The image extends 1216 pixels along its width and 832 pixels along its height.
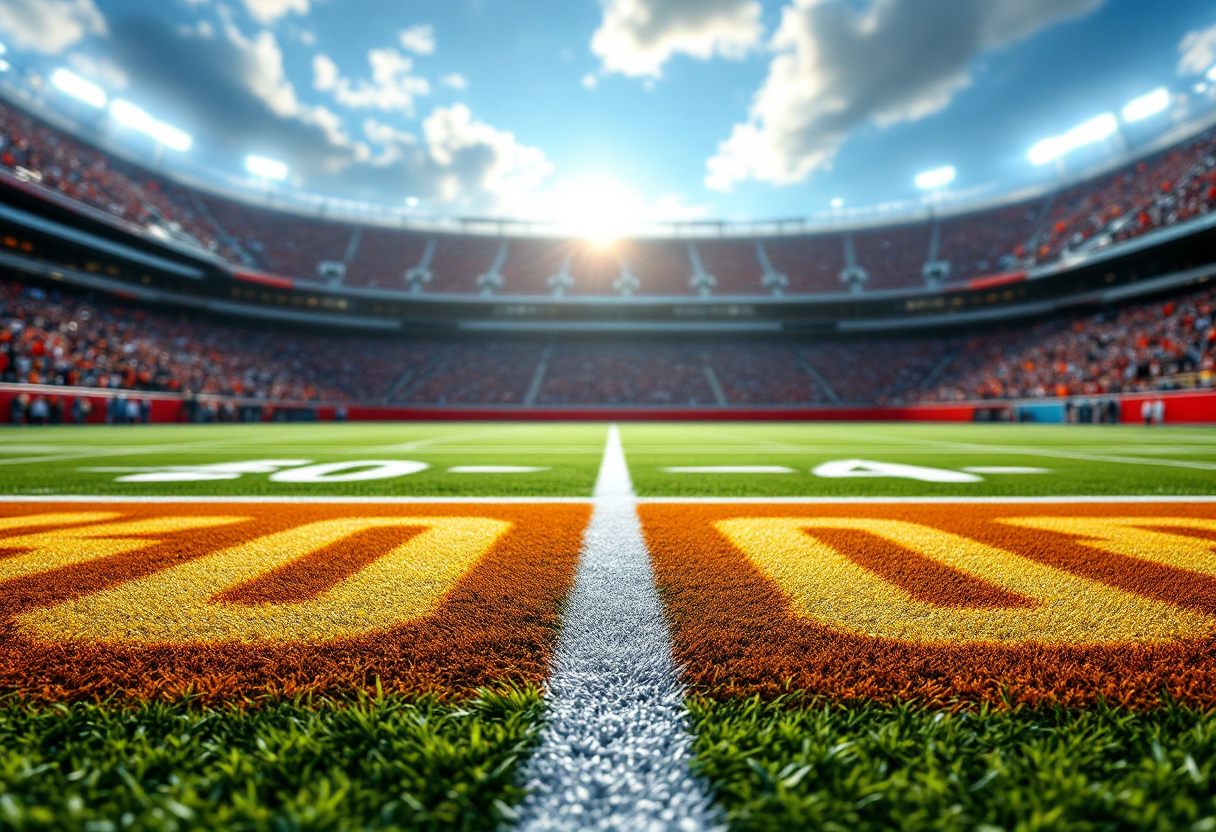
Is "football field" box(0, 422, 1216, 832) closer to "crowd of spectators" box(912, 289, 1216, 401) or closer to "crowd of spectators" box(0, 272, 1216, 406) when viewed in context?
"crowd of spectators" box(0, 272, 1216, 406)

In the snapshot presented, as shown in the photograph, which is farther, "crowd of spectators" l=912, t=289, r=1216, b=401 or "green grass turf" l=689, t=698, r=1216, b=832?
"crowd of spectators" l=912, t=289, r=1216, b=401

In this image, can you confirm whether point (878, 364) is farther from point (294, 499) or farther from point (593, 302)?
point (294, 499)

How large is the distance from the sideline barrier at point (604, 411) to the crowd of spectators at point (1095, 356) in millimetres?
1186

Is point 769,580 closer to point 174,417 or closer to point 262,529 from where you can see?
point 262,529

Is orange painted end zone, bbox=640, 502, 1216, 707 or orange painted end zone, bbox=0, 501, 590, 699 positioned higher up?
orange painted end zone, bbox=640, 502, 1216, 707

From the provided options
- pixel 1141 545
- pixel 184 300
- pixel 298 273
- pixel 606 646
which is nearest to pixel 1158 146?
pixel 1141 545

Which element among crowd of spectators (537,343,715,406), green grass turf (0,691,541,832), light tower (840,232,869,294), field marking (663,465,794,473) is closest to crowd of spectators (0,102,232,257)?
crowd of spectators (537,343,715,406)

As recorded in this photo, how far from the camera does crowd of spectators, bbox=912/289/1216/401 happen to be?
21922mm

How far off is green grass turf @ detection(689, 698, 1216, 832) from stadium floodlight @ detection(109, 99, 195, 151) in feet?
158

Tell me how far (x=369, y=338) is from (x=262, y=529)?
41.4 meters

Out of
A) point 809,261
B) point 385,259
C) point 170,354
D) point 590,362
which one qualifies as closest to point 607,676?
point 170,354

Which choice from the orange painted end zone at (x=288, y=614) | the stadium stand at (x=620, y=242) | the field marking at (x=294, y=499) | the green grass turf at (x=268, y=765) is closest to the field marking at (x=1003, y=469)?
the field marking at (x=294, y=499)

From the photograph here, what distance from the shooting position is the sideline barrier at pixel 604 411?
725 inches

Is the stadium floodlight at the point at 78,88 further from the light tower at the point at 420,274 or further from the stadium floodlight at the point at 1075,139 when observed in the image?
the stadium floodlight at the point at 1075,139
